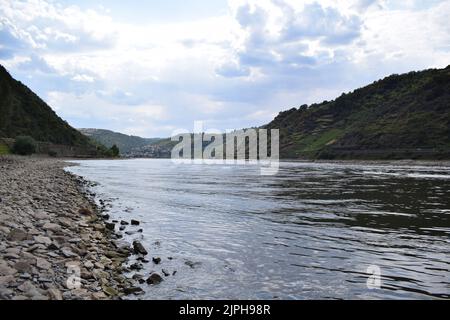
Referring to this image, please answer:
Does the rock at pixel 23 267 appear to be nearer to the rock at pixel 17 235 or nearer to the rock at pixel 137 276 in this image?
the rock at pixel 17 235

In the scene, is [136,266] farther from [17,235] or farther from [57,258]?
[17,235]

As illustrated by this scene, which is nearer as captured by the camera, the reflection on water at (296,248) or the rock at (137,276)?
the reflection on water at (296,248)

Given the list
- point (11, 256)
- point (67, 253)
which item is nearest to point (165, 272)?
point (67, 253)

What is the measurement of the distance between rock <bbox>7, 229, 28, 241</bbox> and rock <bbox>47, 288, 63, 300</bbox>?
14.3 ft

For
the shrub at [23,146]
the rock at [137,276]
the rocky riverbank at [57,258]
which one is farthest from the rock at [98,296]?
the shrub at [23,146]

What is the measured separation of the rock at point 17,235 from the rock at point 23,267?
2634 millimetres

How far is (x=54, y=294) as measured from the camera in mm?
8945

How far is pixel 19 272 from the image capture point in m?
9.81

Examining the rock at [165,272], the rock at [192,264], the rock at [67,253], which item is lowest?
the rock at [192,264]

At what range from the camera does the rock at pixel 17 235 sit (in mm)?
12547

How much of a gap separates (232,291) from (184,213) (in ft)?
50.4

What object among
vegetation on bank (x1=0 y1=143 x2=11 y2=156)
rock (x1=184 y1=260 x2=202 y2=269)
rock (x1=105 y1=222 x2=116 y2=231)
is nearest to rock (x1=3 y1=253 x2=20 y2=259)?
rock (x1=184 y1=260 x2=202 y2=269)

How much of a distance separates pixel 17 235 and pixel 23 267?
327 centimetres

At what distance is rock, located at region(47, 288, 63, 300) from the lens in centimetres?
885
